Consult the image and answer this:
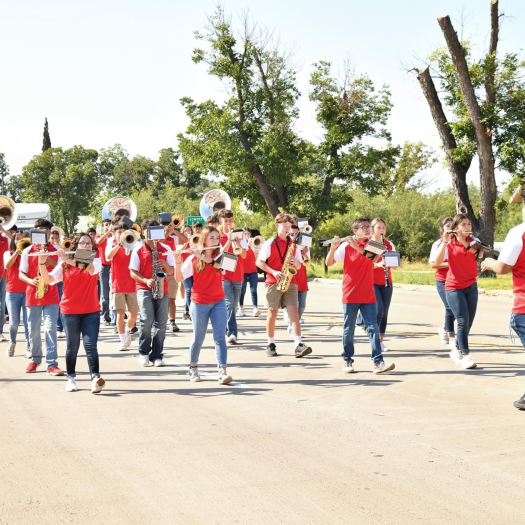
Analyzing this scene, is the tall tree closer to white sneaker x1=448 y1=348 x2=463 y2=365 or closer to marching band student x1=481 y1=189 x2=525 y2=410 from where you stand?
white sneaker x1=448 y1=348 x2=463 y2=365

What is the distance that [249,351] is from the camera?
11.1m

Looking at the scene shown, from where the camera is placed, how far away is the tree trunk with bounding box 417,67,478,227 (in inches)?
979

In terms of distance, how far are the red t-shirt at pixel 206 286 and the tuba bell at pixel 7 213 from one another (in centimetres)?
438

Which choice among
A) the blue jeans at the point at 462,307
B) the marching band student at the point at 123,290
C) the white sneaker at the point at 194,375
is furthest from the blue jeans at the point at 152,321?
the blue jeans at the point at 462,307

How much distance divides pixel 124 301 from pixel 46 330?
9.31ft

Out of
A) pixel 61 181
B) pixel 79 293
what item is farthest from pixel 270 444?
pixel 61 181

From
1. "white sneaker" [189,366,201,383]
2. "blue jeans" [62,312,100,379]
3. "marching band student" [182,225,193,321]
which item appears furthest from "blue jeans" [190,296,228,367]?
"marching band student" [182,225,193,321]

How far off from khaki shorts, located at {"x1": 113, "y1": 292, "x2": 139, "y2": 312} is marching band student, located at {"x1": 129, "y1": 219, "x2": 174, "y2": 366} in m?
1.96

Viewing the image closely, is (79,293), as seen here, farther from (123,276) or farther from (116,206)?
(116,206)

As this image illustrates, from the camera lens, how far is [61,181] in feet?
224

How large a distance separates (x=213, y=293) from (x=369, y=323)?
1998mm

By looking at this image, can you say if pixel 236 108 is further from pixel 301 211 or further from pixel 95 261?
pixel 95 261

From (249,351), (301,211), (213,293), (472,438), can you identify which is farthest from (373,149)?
(472,438)

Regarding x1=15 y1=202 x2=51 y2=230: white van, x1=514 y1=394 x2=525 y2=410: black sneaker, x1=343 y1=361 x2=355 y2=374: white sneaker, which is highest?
x1=15 y1=202 x2=51 y2=230: white van
